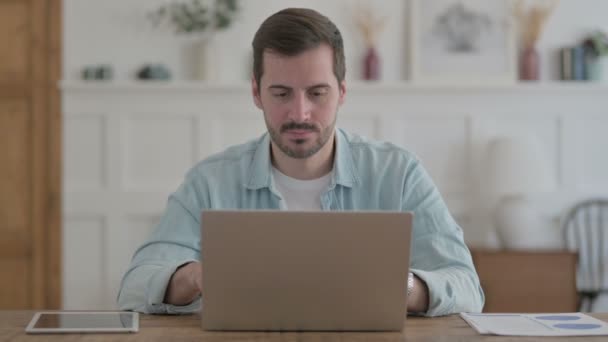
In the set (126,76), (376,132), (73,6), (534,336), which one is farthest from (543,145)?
(534,336)

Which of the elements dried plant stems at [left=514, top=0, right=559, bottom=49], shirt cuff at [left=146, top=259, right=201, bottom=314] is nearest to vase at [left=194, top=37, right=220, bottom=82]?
dried plant stems at [left=514, top=0, right=559, bottom=49]

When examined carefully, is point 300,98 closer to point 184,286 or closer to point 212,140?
point 184,286

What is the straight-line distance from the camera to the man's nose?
→ 2012 mm

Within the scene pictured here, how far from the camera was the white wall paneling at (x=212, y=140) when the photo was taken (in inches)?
181

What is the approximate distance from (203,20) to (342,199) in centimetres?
266

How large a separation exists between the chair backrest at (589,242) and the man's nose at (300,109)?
284 cm

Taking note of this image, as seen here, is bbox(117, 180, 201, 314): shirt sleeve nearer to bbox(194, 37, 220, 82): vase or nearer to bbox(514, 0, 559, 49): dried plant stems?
bbox(194, 37, 220, 82): vase

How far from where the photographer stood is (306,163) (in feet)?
7.12

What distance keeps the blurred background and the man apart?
243cm

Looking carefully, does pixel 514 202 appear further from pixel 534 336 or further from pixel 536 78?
pixel 534 336

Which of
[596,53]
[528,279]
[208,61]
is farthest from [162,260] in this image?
[596,53]

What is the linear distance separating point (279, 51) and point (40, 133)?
2932 millimetres

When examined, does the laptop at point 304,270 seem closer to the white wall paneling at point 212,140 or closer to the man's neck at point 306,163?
the man's neck at point 306,163

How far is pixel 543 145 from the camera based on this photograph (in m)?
4.66
